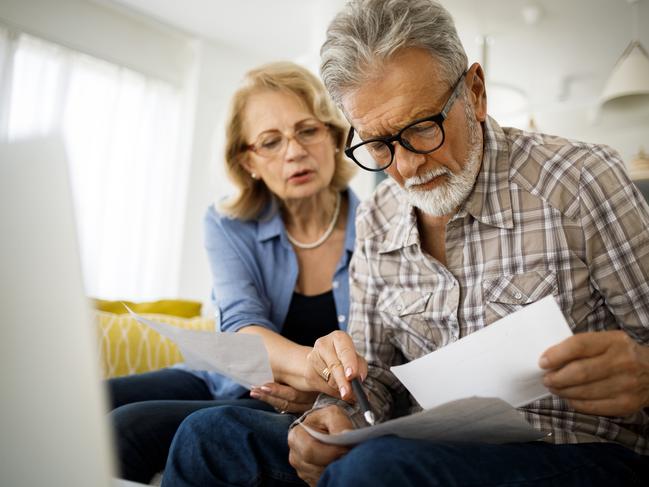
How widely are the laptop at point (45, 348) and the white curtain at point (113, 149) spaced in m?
3.81

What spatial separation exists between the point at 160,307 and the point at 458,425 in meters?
1.95

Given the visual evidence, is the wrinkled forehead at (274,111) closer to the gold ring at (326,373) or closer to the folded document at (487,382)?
the gold ring at (326,373)

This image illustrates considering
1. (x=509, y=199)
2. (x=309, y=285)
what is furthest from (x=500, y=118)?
(x=509, y=199)

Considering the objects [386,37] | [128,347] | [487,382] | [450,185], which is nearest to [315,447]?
[487,382]

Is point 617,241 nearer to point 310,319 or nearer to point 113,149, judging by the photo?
point 310,319

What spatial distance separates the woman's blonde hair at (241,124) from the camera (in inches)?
64.1

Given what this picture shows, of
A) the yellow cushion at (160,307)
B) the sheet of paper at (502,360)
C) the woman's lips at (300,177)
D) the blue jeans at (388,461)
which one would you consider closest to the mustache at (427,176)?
the sheet of paper at (502,360)

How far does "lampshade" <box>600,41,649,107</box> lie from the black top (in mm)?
1930

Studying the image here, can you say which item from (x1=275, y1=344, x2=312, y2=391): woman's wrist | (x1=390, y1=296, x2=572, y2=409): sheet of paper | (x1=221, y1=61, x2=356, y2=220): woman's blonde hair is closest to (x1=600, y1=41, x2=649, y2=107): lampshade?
(x1=221, y1=61, x2=356, y2=220): woman's blonde hair

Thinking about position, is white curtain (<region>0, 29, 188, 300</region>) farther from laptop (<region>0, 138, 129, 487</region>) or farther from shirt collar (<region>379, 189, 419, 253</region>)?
laptop (<region>0, 138, 129, 487</region>)

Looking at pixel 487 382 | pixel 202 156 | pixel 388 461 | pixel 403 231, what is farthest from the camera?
pixel 202 156

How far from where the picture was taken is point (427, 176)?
A: 1.01m

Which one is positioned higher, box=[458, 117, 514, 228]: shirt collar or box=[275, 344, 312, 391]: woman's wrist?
box=[458, 117, 514, 228]: shirt collar

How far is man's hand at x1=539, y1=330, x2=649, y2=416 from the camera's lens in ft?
2.25
